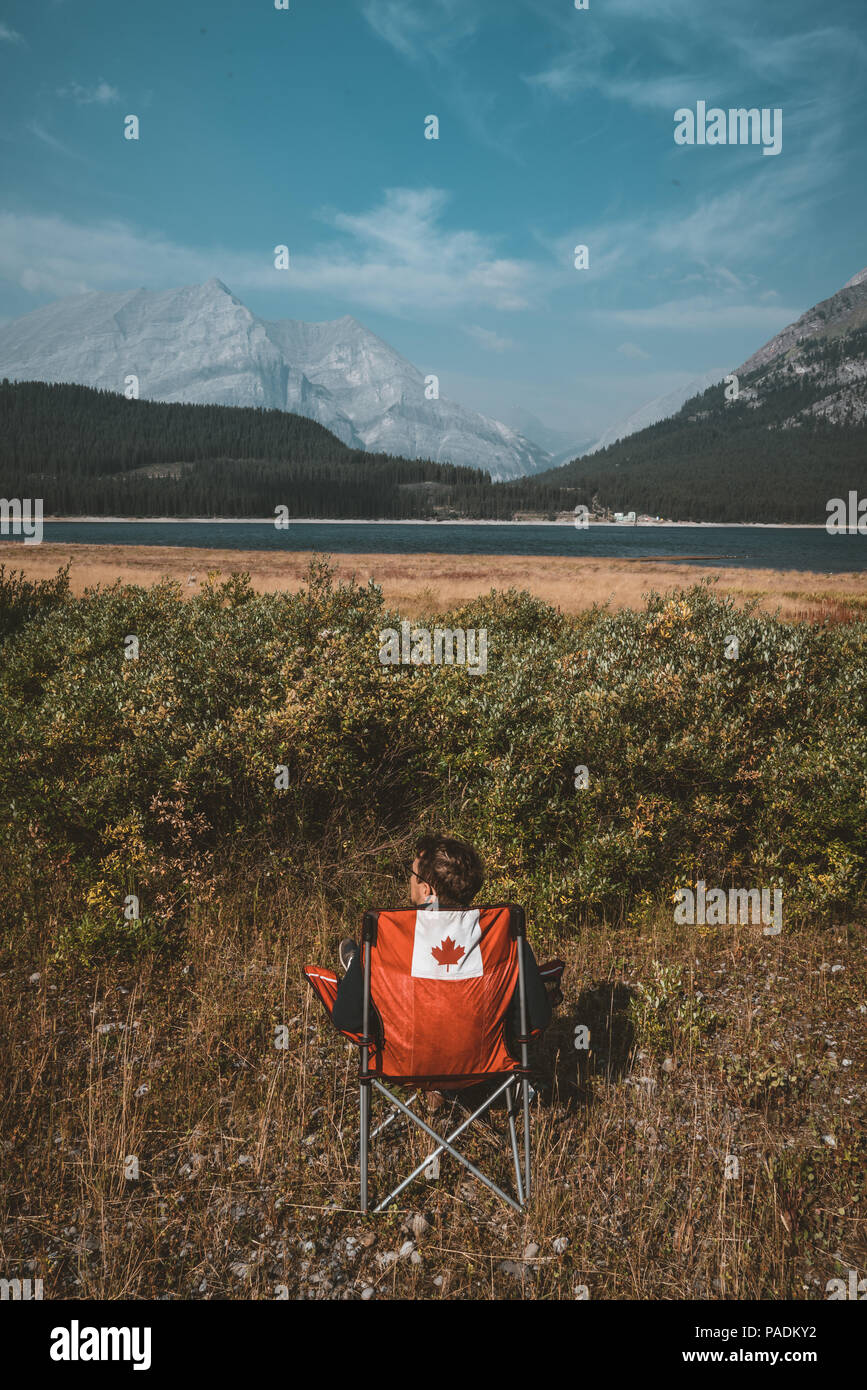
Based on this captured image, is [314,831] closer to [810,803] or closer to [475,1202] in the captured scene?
[475,1202]

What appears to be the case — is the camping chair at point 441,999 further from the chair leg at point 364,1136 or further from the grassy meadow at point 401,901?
the grassy meadow at point 401,901

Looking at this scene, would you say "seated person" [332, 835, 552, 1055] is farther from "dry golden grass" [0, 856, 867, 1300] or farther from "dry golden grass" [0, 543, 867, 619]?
"dry golden grass" [0, 543, 867, 619]

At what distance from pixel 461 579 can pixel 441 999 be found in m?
41.0

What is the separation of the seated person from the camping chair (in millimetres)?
84

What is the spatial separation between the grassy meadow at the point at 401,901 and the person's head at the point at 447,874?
145cm

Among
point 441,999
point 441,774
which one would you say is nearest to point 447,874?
point 441,999

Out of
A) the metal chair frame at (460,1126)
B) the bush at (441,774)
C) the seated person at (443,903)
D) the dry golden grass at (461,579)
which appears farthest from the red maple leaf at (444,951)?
the dry golden grass at (461,579)

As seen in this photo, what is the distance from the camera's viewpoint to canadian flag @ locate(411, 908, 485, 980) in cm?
362

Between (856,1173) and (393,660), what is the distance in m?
6.02

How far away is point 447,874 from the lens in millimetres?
4059

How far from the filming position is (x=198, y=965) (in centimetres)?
548

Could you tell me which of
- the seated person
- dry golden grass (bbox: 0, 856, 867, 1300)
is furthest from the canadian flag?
dry golden grass (bbox: 0, 856, 867, 1300)

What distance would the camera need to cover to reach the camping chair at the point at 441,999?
3613 millimetres
